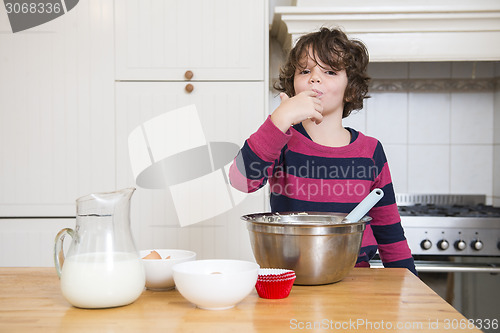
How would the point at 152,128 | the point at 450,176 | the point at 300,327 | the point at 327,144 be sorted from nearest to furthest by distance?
the point at 300,327 < the point at 327,144 < the point at 152,128 < the point at 450,176

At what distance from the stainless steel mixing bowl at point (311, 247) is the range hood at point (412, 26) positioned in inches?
48.6

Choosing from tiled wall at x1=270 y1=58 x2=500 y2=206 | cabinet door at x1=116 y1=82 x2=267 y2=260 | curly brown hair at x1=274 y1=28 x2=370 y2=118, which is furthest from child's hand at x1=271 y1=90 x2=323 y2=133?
tiled wall at x1=270 y1=58 x2=500 y2=206

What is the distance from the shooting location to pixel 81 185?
187 centimetres

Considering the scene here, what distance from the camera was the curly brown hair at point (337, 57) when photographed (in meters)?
1.20

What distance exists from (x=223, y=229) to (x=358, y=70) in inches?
33.1

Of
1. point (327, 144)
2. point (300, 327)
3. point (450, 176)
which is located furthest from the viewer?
point (450, 176)

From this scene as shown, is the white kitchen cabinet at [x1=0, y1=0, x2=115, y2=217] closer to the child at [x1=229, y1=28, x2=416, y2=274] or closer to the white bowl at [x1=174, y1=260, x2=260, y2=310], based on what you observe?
the child at [x1=229, y1=28, x2=416, y2=274]

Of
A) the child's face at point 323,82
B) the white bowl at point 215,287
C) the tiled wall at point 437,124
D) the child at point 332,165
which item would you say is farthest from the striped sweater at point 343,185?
the tiled wall at point 437,124

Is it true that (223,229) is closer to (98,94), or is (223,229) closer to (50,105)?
(98,94)

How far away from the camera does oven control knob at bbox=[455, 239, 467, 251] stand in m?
1.70

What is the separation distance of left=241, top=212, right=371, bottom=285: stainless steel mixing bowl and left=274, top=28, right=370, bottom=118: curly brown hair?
55cm

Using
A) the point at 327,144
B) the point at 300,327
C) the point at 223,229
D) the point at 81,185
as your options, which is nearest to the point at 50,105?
the point at 81,185

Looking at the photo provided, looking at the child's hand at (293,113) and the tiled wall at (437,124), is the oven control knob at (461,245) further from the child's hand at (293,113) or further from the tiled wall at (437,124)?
the child's hand at (293,113)

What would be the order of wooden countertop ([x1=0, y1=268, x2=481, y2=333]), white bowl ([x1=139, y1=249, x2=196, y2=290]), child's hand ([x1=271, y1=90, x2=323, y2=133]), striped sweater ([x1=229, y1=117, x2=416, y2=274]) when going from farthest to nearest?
1. striped sweater ([x1=229, y1=117, x2=416, y2=274])
2. child's hand ([x1=271, y1=90, x2=323, y2=133])
3. white bowl ([x1=139, y1=249, x2=196, y2=290])
4. wooden countertop ([x1=0, y1=268, x2=481, y2=333])
